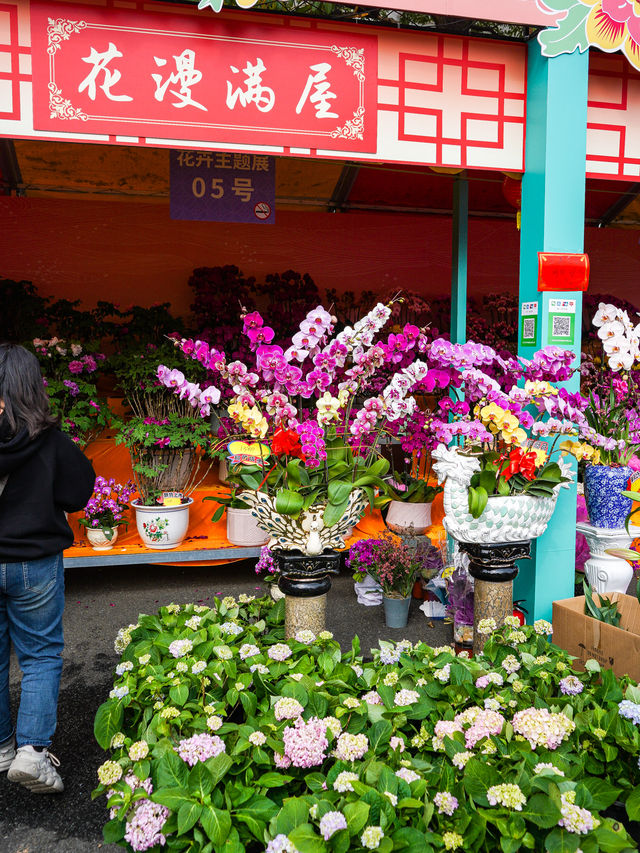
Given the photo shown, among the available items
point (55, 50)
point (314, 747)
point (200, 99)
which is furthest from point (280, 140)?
point (314, 747)

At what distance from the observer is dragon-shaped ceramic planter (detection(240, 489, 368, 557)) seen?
208 cm

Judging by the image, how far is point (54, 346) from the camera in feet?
13.0

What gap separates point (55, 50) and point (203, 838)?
2667 mm

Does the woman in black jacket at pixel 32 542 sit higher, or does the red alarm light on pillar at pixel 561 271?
the red alarm light on pillar at pixel 561 271

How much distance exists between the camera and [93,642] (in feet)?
11.1

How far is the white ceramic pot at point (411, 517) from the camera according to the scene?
4035 millimetres

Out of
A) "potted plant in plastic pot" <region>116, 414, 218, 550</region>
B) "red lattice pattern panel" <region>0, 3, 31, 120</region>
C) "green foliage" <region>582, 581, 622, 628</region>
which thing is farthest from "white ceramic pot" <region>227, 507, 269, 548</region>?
"red lattice pattern panel" <region>0, 3, 31, 120</region>

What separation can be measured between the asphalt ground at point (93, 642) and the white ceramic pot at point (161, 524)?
1.15 feet

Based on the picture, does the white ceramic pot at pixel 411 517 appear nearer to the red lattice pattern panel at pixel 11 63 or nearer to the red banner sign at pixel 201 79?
the red banner sign at pixel 201 79

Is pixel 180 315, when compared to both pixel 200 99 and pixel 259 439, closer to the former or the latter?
pixel 200 99

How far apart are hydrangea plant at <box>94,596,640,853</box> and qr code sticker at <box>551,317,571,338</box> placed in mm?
1501

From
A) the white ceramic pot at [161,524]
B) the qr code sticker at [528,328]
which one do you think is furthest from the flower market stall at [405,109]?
the white ceramic pot at [161,524]

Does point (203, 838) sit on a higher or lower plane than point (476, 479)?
lower

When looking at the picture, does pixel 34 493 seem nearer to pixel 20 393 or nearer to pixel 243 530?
pixel 20 393
